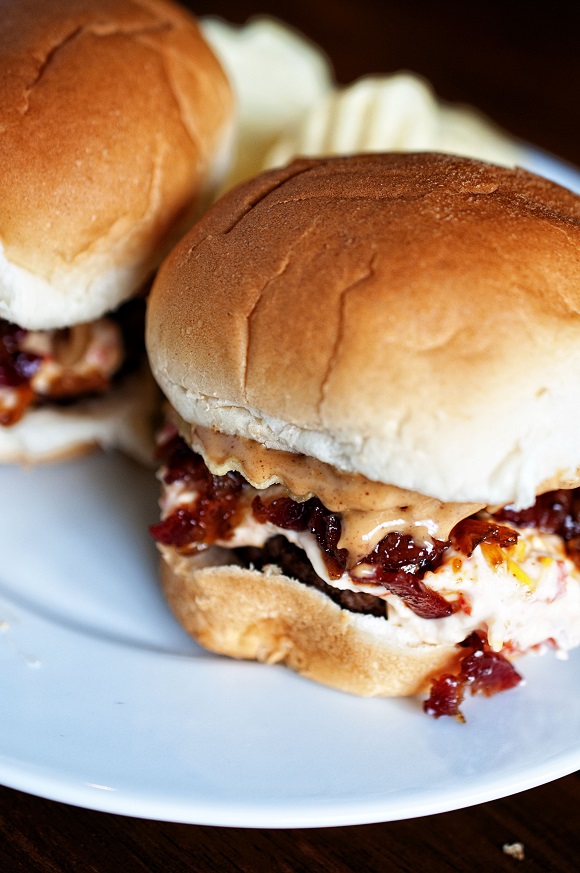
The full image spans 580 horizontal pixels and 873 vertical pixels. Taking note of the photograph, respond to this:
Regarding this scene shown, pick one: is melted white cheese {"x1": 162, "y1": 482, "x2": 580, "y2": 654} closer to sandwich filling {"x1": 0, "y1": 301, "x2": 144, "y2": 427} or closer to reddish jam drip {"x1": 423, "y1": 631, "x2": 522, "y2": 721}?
reddish jam drip {"x1": 423, "y1": 631, "x2": 522, "y2": 721}

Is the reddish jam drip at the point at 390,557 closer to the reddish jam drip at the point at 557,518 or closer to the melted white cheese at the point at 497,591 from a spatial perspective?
the melted white cheese at the point at 497,591

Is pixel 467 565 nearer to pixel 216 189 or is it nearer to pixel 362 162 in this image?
pixel 362 162

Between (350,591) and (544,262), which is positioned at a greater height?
(544,262)

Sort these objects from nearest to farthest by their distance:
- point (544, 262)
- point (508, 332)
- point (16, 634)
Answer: point (508, 332), point (544, 262), point (16, 634)

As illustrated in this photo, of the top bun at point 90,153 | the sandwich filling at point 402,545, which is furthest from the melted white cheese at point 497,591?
the top bun at point 90,153

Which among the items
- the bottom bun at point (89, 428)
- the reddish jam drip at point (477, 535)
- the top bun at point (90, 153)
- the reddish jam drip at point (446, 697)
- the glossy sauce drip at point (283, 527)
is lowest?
the bottom bun at point (89, 428)

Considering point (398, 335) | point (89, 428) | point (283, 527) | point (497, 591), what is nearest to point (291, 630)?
point (283, 527)

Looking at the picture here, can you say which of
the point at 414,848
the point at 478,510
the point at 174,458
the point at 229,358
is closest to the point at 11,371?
the point at 174,458
